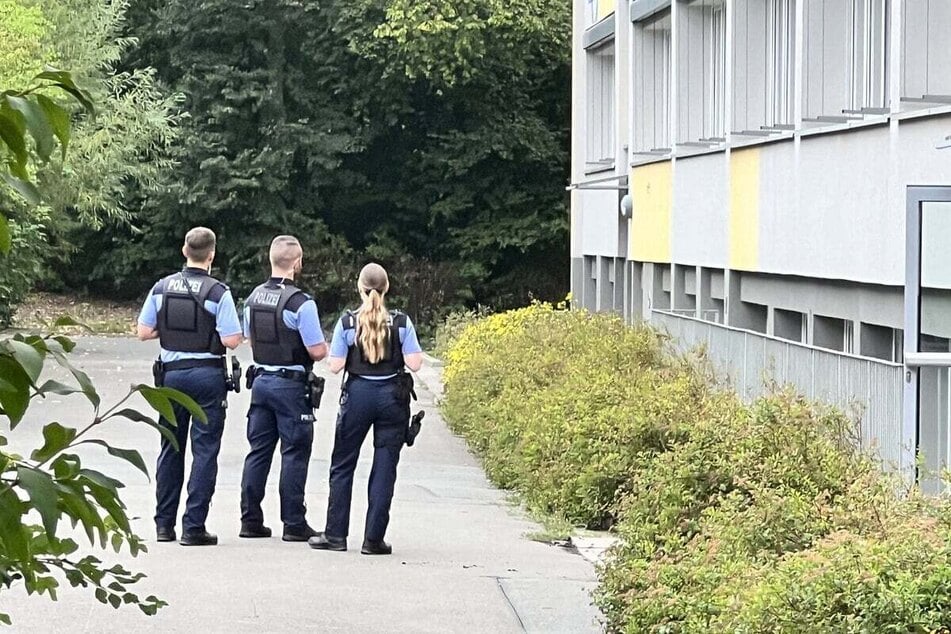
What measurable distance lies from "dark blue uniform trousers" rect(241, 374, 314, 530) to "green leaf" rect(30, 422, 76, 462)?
7.55 metres

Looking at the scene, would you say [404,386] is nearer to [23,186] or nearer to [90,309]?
[23,186]

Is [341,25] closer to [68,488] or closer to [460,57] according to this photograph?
[460,57]

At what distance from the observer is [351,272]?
4469cm

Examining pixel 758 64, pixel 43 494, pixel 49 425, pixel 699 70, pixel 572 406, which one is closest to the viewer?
pixel 43 494

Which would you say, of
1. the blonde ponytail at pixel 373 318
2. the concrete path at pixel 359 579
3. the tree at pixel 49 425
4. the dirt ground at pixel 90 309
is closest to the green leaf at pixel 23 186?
the tree at pixel 49 425

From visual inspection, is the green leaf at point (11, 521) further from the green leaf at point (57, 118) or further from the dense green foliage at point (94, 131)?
the dense green foliage at point (94, 131)

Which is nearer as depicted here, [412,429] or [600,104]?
[412,429]

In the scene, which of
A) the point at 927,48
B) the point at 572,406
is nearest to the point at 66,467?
the point at 572,406

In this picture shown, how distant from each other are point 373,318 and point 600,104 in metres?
20.7

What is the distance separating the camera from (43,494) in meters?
2.07

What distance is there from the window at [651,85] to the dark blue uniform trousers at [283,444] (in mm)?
14045

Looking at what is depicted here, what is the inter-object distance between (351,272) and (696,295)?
26.0 m

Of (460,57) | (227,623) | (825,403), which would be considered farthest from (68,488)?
(460,57)

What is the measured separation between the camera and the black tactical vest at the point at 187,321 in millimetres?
9672
